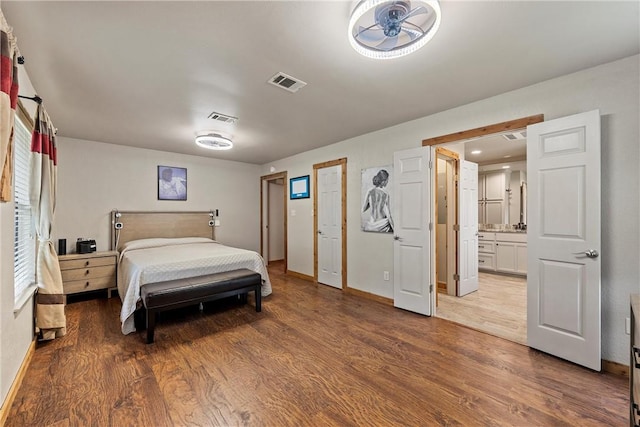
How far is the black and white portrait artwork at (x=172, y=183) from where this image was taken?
4.96m

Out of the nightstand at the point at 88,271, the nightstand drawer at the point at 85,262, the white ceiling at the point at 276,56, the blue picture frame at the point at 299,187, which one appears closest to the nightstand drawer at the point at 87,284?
the nightstand at the point at 88,271

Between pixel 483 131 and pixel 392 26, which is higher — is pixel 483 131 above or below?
below

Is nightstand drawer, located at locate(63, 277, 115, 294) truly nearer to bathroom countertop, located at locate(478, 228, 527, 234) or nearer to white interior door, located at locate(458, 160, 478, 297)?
white interior door, located at locate(458, 160, 478, 297)

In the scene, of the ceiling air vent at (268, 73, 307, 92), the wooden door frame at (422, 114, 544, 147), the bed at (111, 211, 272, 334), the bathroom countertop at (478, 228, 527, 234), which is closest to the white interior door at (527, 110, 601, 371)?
the wooden door frame at (422, 114, 544, 147)

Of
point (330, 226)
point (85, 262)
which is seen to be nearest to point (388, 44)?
point (330, 226)

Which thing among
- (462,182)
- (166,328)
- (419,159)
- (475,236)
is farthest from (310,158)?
(166,328)

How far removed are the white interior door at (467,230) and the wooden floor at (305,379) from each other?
1.38 metres

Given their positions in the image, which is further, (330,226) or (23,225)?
(330,226)

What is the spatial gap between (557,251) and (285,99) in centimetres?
287

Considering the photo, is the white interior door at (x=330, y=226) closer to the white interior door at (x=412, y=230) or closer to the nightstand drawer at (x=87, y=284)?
the white interior door at (x=412, y=230)

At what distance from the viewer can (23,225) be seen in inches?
97.9

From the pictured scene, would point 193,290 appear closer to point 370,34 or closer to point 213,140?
point 213,140

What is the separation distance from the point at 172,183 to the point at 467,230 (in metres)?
5.24

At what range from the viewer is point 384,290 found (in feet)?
12.4
